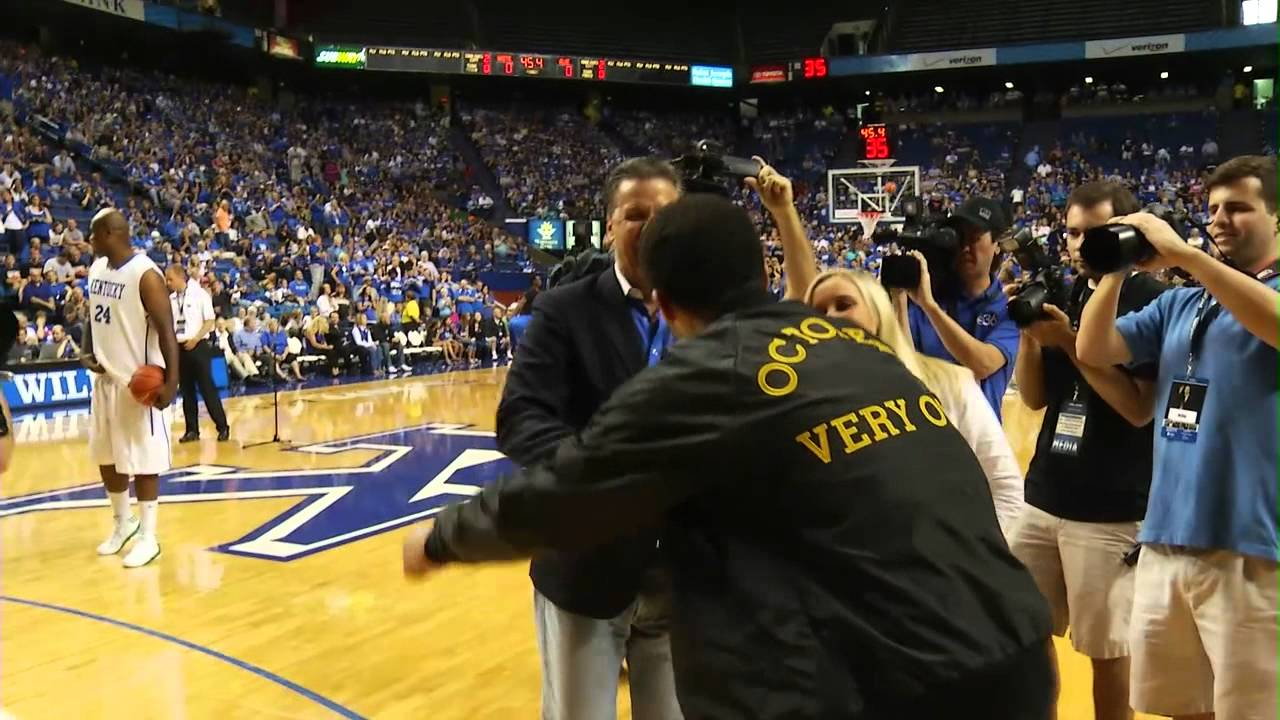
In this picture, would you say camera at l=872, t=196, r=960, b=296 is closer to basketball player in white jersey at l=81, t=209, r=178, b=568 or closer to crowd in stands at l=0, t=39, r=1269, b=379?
basketball player in white jersey at l=81, t=209, r=178, b=568

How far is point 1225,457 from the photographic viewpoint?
2.31 metres

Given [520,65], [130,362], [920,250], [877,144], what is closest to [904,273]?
[920,250]

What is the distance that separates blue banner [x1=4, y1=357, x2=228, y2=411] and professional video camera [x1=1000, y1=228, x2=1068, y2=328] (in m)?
11.5

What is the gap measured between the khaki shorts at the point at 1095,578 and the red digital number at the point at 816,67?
3016 centimetres

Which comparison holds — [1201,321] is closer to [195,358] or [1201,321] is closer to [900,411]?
[900,411]

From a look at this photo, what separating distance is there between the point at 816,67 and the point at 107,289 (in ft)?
93.6

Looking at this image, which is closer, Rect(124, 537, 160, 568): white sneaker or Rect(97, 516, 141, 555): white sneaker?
Rect(124, 537, 160, 568): white sneaker

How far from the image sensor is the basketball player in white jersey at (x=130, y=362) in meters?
5.58

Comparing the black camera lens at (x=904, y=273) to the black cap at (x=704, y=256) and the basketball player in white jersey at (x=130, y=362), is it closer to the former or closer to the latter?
the black cap at (x=704, y=256)

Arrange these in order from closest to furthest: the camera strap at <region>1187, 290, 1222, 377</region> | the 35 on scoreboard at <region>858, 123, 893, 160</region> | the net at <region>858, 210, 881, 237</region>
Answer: the camera strap at <region>1187, 290, 1222, 377</region> → the net at <region>858, 210, 881, 237</region> → the 35 on scoreboard at <region>858, 123, 893, 160</region>

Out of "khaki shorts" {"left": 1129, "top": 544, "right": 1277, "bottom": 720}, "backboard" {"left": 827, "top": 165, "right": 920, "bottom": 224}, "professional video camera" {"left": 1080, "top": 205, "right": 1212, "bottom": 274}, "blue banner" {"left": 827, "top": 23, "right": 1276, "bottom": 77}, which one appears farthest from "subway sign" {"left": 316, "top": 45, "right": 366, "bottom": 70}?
"khaki shorts" {"left": 1129, "top": 544, "right": 1277, "bottom": 720}

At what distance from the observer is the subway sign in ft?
89.6

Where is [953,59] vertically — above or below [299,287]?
above

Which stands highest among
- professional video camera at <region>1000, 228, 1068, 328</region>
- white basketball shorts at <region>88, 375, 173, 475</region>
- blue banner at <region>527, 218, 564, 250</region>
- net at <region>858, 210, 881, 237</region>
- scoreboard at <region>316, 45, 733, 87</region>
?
scoreboard at <region>316, 45, 733, 87</region>
